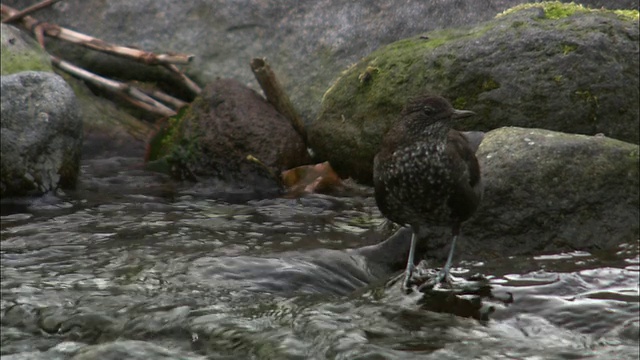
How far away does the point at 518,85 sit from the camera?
776 cm

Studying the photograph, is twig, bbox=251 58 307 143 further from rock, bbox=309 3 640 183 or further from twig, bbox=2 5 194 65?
rock, bbox=309 3 640 183

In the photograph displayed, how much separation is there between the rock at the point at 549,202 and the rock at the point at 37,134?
365 centimetres

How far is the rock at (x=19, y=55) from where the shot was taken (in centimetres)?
986

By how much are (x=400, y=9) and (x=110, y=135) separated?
3.46 m

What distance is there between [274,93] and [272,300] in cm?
404

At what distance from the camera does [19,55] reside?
9.97 metres

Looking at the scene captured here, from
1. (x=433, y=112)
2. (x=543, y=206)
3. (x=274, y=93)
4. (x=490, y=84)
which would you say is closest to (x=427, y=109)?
(x=433, y=112)


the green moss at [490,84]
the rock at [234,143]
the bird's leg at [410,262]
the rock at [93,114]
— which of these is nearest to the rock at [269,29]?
the rock at [93,114]

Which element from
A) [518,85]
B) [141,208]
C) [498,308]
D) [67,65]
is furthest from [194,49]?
[498,308]

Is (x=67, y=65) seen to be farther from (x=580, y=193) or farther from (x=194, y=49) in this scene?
(x=580, y=193)

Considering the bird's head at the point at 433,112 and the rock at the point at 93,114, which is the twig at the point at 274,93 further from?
the bird's head at the point at 433,112

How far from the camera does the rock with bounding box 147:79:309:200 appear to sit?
29.1ft

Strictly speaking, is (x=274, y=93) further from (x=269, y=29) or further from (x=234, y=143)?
(x=269, y=29)

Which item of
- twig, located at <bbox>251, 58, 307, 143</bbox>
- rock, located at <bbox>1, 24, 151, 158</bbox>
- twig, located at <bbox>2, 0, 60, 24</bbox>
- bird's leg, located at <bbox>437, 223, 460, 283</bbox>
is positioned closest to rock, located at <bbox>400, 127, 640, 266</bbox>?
bird's leg, located at <bbox>437, 223, 460, 283</bbox>
